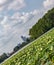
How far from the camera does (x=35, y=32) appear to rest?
373ft

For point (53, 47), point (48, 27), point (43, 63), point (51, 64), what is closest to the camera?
point (51, 64)

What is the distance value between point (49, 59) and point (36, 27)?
355ft

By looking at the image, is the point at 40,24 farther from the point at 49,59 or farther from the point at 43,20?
the point at 49,59

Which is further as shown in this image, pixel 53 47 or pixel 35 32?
pixel 35 32

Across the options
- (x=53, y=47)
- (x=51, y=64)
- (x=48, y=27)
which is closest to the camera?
(x=51, y=64)

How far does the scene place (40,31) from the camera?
368ft

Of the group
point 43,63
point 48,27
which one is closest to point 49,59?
point 43,63

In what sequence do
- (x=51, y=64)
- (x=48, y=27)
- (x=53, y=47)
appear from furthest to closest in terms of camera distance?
(x=48, y=27)
(x=53, y=47)
(x=51, y=64)

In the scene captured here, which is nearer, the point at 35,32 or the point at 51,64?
the point at 51,64

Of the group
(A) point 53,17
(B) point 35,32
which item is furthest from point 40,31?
(A) point 53,17

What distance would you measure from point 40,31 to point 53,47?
104947 mm

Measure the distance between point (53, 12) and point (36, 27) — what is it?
34.5ft

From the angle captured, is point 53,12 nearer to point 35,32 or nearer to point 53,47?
point 35,32

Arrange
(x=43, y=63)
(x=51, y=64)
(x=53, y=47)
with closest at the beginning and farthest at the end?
(x=51, y=64) → (x=43, y=63) → (x=53, y=47)
